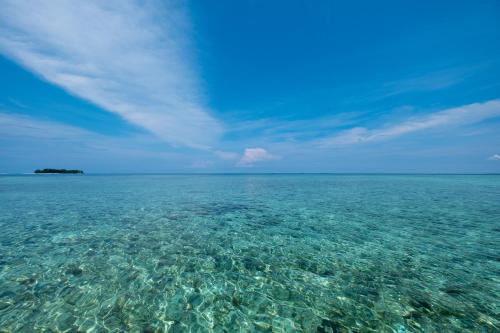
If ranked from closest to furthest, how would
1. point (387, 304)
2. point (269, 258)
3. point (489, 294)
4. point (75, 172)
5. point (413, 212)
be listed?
1. point (387, 304)
2. point (489, 294)
3. point (269, 258)
4. point (413, 212)
5. point (75, 172)

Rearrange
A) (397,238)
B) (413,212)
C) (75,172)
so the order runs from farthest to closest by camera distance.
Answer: (75,172), (413,212), (397,238)

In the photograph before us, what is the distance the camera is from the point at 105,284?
828cm

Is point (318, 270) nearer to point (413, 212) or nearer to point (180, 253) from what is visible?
point (180, 253)

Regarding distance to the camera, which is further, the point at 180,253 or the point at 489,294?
the point at 180,253

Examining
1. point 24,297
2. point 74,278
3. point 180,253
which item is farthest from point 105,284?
point 180,253

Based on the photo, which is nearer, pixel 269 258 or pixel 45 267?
pixel 45 267

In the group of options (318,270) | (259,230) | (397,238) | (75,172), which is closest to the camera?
(318,270)

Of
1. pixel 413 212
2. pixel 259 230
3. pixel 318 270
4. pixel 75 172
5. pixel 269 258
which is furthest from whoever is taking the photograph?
pixel 75 172

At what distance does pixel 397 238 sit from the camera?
45.2ft

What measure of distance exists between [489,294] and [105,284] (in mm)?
14456

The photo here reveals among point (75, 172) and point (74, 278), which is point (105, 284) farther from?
point (75, 172)

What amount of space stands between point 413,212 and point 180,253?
2337 cm

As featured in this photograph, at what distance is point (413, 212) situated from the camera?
22.0 meters

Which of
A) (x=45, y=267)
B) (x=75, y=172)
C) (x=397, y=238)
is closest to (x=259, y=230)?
(x=397, y=238)
